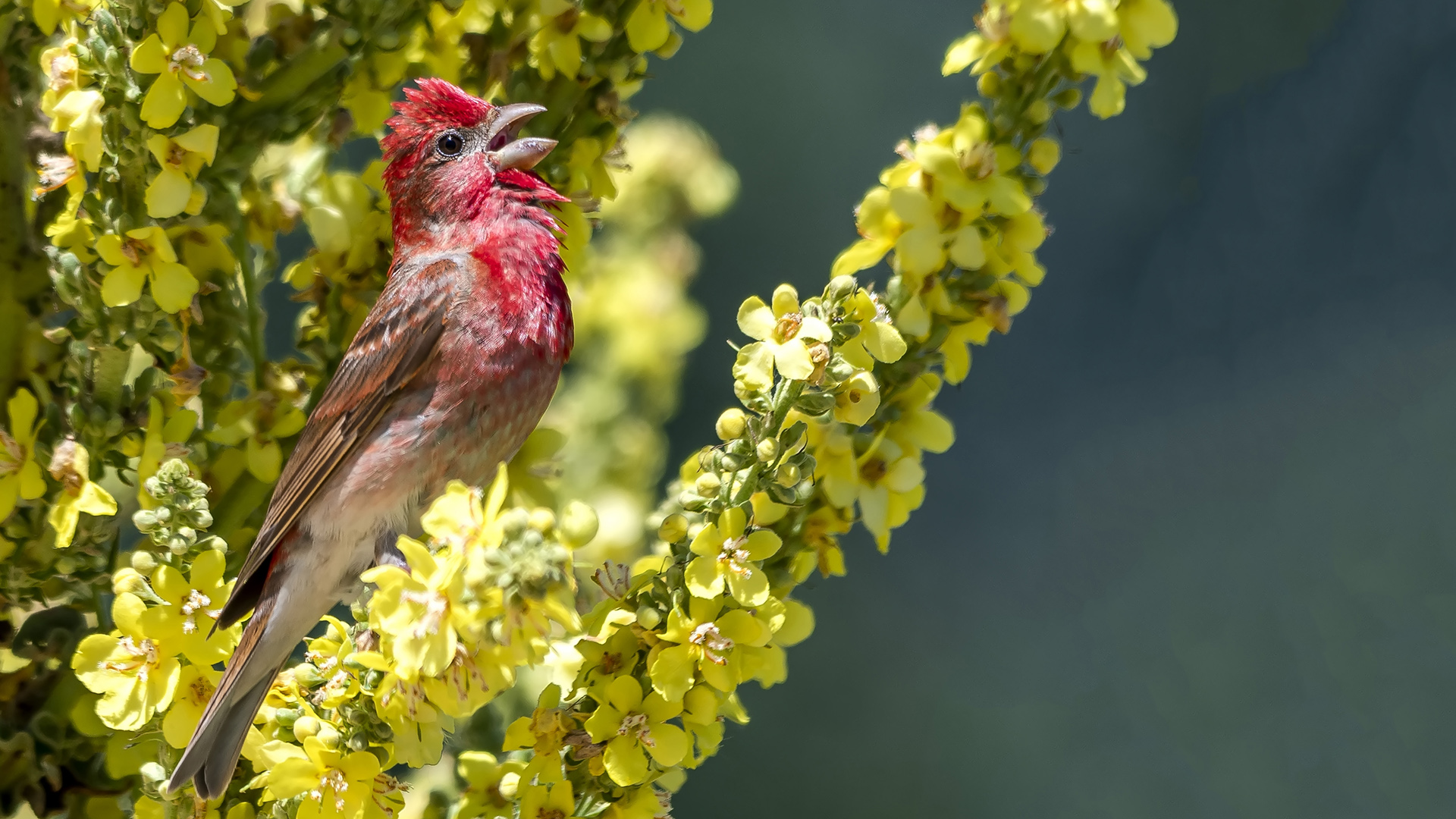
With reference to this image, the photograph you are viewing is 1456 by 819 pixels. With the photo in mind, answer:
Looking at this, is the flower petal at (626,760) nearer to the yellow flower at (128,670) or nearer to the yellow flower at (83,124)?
the yellow flower at (128,670)

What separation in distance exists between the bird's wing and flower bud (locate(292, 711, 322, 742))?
14cm

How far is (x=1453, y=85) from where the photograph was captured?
2.17 meters

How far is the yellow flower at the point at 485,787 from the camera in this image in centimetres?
80

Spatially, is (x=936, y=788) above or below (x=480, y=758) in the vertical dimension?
above

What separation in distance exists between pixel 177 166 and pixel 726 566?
0.42 metres

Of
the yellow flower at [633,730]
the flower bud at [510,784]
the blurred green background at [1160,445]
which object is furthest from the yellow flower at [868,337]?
the blurred green background at [1160,445]

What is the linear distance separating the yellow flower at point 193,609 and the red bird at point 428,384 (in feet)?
0.44

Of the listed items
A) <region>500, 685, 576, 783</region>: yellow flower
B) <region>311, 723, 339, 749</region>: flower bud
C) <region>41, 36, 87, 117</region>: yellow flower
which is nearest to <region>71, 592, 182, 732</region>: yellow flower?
<region>311, 723, 339, 749</region>: flower bud

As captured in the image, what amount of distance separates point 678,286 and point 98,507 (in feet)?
4.03

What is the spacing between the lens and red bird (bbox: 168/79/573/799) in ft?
3.12

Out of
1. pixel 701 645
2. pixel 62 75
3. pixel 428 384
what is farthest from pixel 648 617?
pixel 62 75

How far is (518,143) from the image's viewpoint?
0.94 meters

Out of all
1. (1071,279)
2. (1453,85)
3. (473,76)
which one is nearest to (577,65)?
(473,76)

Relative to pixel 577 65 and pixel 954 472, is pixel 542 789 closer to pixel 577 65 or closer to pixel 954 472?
pixel 577 65
